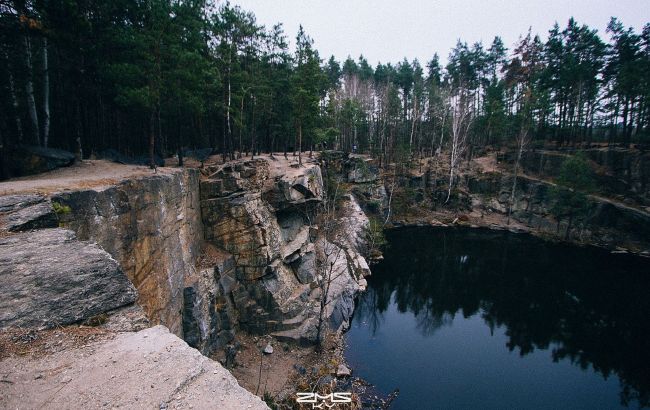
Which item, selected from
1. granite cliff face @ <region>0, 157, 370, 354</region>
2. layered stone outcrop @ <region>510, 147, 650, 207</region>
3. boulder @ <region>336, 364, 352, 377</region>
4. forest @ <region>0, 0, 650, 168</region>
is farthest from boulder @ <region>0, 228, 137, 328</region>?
layered stone outcrop @ <region>510, 147, 650, 207</region>

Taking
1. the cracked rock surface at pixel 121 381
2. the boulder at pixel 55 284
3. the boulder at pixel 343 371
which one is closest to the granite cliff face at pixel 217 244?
the boulder at pixel 55 284

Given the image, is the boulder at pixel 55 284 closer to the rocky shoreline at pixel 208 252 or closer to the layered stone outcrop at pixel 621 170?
the rocky shoreline at pixel 208 252

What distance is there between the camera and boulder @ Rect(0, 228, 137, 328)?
426 cm

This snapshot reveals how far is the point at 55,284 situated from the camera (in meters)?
4.63

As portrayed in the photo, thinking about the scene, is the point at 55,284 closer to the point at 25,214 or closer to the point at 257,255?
the point at 25,214

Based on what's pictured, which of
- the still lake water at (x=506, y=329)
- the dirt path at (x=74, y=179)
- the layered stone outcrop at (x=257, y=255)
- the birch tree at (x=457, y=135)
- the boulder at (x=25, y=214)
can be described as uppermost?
the birch tree at (x=457, y=135)

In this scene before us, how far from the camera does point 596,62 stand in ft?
152

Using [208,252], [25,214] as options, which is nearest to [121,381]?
[25,214]

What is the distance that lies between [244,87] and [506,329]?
1292 inches

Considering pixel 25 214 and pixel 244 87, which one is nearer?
pixel 25 214

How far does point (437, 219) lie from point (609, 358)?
29992 millimetres

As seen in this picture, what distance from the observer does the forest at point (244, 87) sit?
18.2 m

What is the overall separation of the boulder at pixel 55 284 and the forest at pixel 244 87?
450 inches

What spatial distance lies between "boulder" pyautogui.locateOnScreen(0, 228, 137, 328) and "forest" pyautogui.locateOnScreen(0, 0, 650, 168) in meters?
11.4
